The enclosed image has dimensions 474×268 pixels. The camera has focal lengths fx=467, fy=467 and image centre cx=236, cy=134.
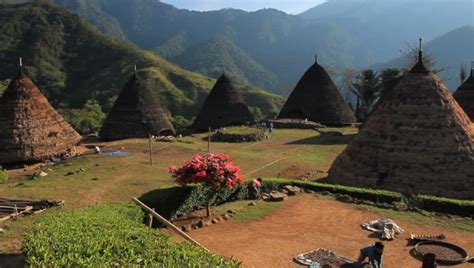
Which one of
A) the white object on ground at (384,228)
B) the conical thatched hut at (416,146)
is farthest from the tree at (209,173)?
the conical thatched hut at (416,146)

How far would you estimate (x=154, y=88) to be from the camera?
258ft

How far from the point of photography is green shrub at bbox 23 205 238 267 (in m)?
8.73

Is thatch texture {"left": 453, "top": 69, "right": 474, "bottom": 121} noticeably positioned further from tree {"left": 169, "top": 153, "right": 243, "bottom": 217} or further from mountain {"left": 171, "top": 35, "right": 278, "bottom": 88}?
mountain {"left": 171, "top": 35, "right": 278, "bottom": 88}

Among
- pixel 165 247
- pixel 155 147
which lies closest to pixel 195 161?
pixel 165 247

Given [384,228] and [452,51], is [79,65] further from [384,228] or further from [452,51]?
[452,51]

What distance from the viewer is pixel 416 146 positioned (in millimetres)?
19688

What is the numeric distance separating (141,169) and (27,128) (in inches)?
→ 348

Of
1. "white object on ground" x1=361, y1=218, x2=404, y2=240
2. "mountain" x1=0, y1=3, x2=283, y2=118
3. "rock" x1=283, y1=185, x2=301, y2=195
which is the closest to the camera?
"white object on ground" x1=361, y1=218, x2=404, y2=240

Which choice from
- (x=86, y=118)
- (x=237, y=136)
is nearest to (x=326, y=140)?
(x=237, y=136)

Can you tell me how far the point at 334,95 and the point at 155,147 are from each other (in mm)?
21118

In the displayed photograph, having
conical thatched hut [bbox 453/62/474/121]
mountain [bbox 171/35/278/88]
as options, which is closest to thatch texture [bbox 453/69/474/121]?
conical thatched hut [bbox 453/62/474/121]

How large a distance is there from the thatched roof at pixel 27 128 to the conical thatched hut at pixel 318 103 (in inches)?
882

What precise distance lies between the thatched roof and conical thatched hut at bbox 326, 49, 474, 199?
16.9 meters

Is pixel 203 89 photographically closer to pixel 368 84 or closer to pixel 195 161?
pixel 368 84
